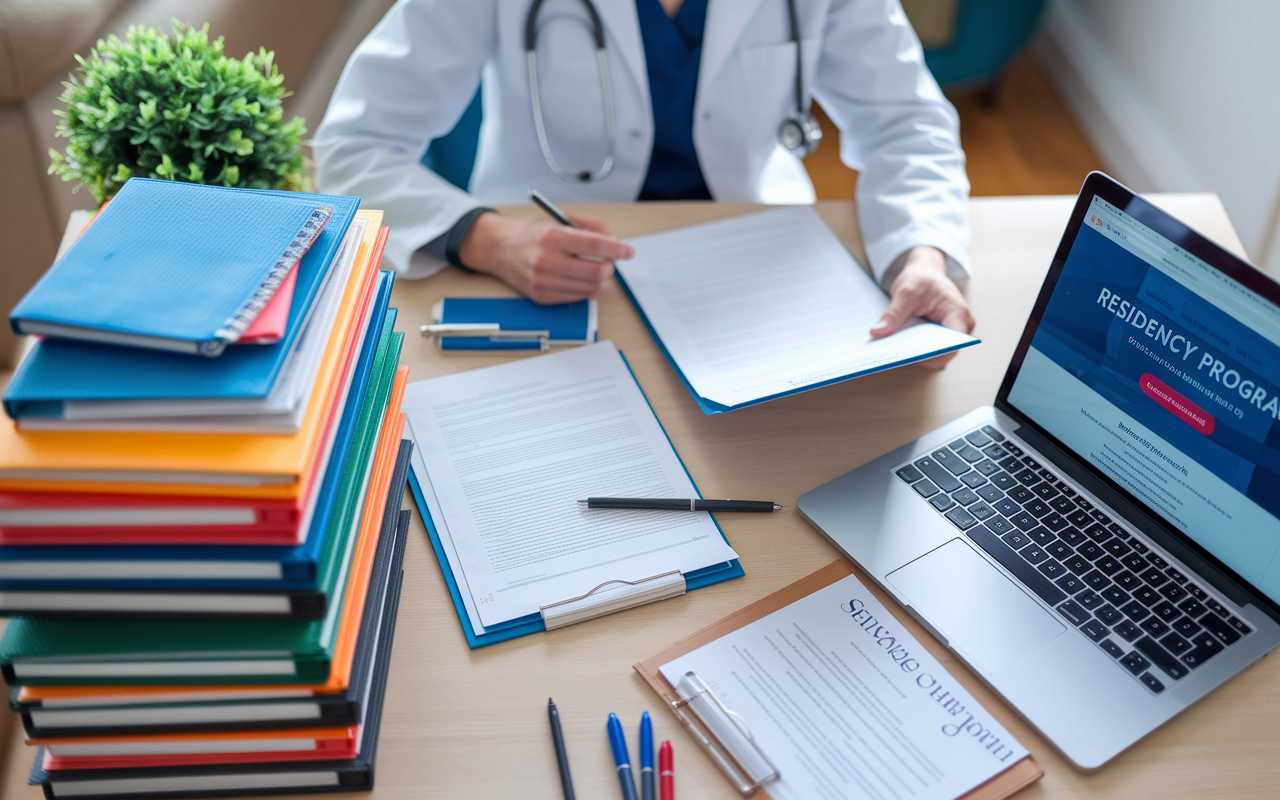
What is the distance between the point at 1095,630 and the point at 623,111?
0.96 metres

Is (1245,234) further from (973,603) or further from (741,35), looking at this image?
(973,603)

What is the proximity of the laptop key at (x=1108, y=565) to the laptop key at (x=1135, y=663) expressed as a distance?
0.08 meters

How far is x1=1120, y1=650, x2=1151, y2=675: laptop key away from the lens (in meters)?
0.70

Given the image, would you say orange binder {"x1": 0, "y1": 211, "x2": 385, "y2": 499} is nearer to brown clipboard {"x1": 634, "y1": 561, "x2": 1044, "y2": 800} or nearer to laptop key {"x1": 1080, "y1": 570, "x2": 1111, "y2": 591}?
brown clipboard {"x1": 634, "y1": 561, "x2": 1044, "y2": 800}

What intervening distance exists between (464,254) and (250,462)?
1.98 ft

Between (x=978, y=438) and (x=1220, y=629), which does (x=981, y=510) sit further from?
(x=1220, y=629)

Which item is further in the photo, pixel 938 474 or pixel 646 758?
pixel 938 474

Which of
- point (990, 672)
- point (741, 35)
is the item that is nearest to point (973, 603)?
point (990, 672)

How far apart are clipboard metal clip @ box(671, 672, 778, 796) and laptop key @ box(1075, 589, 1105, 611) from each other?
0.29m

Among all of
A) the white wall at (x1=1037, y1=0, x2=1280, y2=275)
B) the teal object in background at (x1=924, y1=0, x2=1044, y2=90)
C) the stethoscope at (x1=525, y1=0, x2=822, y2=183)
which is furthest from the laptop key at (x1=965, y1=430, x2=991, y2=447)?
the teal object in background at (x1=924, y1=0, x2=1044, y2=90)

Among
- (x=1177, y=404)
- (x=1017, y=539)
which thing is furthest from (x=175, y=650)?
(x=1177, y=404)

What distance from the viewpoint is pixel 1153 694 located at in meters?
0.69

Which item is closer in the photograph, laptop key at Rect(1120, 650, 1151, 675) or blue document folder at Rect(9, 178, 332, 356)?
blue document folder at Rect(9, 178, 332, 356)

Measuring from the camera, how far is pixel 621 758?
0.65 m
